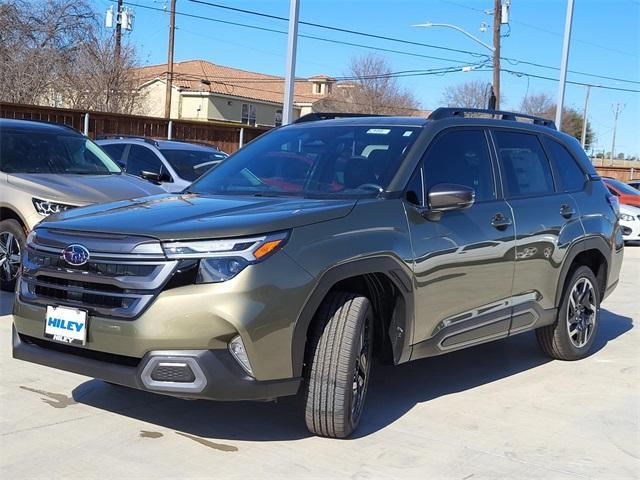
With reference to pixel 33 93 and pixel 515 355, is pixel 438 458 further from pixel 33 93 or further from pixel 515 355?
pixel 33 93

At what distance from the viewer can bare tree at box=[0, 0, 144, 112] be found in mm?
30453

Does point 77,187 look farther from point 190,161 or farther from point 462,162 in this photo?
point 190,161

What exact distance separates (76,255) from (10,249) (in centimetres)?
430

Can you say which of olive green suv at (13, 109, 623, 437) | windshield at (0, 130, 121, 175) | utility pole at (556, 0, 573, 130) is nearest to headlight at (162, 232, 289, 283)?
olive green suv at (13, 109, 623, 437)

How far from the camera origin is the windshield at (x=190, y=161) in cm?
1254

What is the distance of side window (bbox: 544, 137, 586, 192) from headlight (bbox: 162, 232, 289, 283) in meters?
3.40

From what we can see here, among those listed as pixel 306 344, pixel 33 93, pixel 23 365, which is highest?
pixel 33 93

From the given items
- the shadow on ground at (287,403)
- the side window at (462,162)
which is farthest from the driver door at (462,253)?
the shadow on ground at (287,403)

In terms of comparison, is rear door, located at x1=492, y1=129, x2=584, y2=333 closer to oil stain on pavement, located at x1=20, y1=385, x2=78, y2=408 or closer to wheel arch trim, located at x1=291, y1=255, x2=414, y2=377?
wheel arch trim, located at x1=291, y1=255, x2=414, y2=377

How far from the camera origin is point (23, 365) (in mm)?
5652

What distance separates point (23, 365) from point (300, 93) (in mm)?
71883

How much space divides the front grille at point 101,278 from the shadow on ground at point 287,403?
90 cm

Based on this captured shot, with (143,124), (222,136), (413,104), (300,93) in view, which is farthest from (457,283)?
(300,93)

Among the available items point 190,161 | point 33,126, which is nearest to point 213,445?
point 33,126
